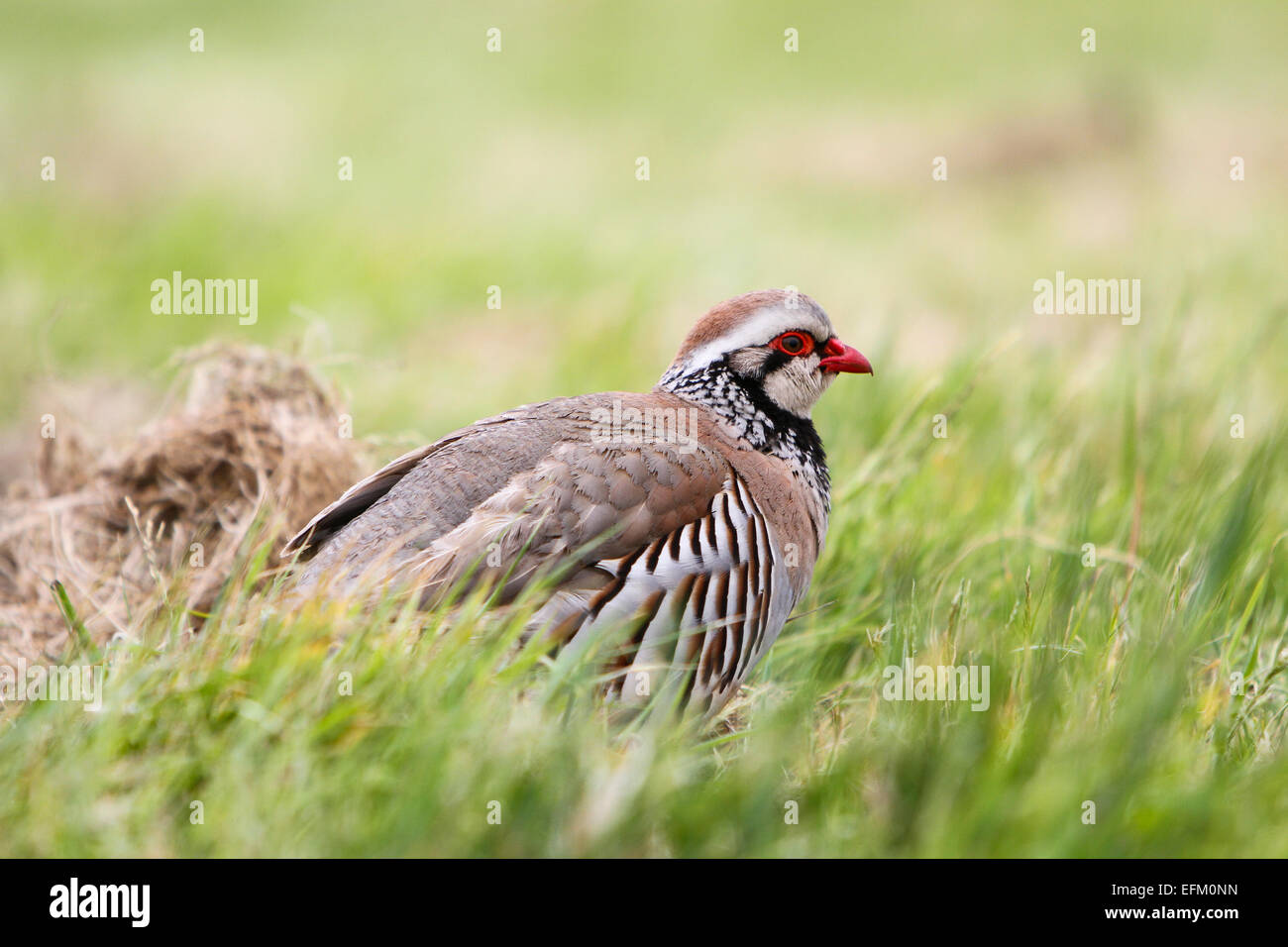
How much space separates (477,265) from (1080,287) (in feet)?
18.1

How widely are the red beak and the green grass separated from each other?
1.77 feet

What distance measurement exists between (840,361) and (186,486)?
2.83 meters

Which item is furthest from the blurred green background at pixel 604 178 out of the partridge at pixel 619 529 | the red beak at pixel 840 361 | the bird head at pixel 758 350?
the red beak at pixel 840 361

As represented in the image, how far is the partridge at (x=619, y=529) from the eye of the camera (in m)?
3.77

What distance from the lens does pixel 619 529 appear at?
153 inches

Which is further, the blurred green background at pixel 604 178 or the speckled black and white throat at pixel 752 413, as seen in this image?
the blurred green background at pixel 604 178

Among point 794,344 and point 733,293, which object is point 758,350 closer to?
point 794,344

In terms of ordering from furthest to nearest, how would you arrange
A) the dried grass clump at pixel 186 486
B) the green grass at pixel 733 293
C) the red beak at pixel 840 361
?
the dried grass clump at pixel 186 486, the red beak at pixel 840 361, the green grass at pixel 733 293

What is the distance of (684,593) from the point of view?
3.95 meters

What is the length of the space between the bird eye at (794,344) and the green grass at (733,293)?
2.41 feet

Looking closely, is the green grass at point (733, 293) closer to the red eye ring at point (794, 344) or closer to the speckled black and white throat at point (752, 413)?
the speckled black and white throat at point (752, 413)

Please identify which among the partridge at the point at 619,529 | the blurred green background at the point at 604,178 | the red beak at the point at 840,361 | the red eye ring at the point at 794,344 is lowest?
the partridge at the point at 619,529

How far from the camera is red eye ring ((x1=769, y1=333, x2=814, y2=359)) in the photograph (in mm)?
4691
